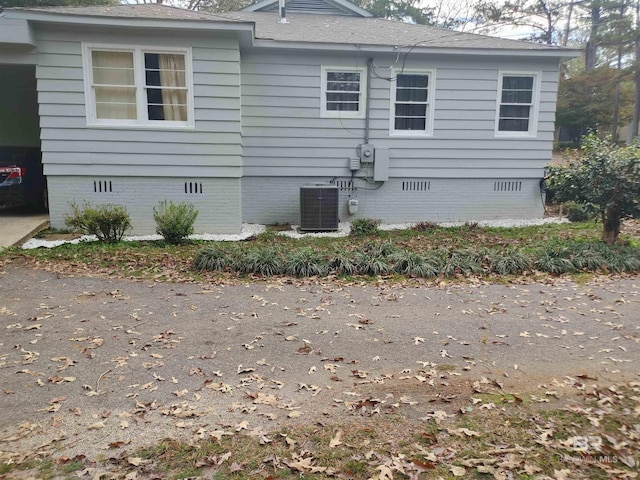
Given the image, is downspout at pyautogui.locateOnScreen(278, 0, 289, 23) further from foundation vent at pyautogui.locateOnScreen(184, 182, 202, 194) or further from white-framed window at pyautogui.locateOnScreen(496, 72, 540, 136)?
white-framed window at pyautogui.locateOnScreen(496, 72, 540, 136)

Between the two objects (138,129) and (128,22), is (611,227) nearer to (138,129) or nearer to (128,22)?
(138,129)

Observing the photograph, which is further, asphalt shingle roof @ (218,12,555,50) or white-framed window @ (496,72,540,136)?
white-framed window @ (496,72,540,136)

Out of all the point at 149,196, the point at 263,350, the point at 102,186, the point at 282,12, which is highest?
the point at 282,12

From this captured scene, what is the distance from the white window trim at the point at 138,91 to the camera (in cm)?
873

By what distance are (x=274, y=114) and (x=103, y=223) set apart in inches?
174

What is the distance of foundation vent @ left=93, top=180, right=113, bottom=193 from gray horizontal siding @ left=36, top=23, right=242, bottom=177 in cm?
23

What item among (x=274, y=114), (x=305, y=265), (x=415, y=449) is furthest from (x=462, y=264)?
(x=274, y=114)

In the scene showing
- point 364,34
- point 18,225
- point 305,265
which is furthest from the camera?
point 364,34

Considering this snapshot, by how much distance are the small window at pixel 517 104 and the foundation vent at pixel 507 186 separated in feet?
3.94

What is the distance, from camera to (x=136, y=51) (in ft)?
28.8

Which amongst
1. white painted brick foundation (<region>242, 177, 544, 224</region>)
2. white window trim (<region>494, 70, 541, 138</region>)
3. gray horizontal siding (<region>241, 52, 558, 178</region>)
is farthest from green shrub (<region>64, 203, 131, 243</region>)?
white window trim (<region>494, 70, 541, 138</region>)

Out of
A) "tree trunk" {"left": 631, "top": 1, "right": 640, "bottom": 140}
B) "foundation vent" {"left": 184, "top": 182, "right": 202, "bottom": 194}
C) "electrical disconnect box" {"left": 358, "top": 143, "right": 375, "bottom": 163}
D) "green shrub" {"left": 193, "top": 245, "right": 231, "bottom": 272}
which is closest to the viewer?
"green shrub" {"left": 193, "top": 245, "right": 231, "bottom": 272}

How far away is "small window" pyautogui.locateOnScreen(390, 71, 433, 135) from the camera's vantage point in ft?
35.8

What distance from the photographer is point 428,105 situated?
1098 cm
